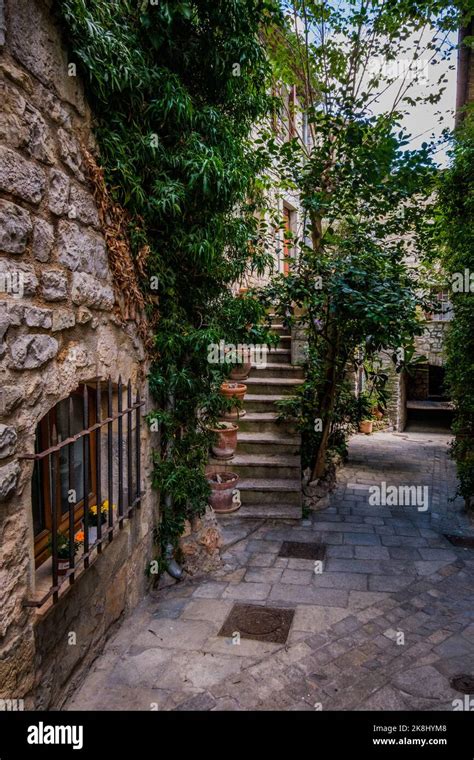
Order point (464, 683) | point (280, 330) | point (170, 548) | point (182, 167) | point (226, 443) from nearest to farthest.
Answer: point (464, 683), point (182, 167), point (170, 548), point (226, 443), point (280, 330)

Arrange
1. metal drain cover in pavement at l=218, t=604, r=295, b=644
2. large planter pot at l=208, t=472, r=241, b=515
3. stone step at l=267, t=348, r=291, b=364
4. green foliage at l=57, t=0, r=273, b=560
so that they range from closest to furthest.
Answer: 1. green foliage at l=57, t=0, r=273, b=560
2. metal drain cover in pavement at l=218, t=604, r=295, b=644
3. large planter pot at l=208, t=472, r=241, b=515
4. stone step at l=267, t=348, r=291, b=364

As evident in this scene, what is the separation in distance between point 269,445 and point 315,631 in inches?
110

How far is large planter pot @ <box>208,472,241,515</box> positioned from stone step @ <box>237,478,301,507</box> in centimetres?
18

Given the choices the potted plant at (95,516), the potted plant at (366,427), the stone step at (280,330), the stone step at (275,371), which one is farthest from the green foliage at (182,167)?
the potted plant at (366,427)

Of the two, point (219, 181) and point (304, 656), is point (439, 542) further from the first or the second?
point (219, 181)

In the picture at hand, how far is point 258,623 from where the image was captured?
3.15 meters

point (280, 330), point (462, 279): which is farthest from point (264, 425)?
point (462, 279)

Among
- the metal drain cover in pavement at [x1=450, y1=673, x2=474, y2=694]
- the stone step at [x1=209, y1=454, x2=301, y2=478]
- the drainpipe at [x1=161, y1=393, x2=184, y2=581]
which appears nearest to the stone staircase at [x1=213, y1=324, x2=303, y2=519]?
the stone step at [x1=209, y1=454, x2=301, y2=478]

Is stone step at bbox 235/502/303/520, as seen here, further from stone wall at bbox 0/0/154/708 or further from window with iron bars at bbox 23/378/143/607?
stone wall at bbox 0/0/154/708

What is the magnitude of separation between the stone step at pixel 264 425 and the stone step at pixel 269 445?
194mm

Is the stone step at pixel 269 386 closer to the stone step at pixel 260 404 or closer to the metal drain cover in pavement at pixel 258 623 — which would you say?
the stone step at pixel 260 404

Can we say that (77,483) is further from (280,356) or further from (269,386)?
(280,356)

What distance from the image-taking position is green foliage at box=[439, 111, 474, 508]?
511cm

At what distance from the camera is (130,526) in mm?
3074
